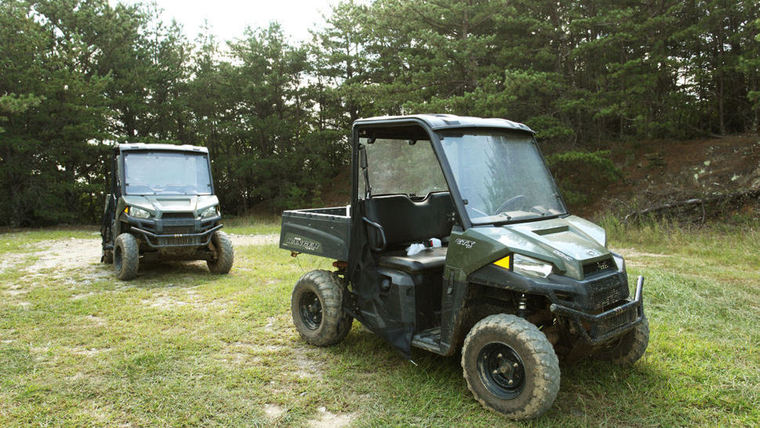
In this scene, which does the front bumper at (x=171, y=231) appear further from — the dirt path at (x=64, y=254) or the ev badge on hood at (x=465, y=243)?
the ev badge on hood at (x=465, y=243)

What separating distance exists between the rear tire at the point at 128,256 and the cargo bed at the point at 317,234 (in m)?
3.68

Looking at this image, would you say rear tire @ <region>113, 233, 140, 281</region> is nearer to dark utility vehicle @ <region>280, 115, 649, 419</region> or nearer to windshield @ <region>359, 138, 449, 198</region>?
dark utility vehicle @ <region>280, 115, 649, 419</region>

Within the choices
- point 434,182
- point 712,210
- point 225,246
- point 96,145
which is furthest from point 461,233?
point 96,145

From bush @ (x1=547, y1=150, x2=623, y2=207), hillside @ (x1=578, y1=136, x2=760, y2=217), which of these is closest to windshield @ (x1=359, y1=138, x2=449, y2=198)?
hillside @ (x1=578, y1=136, x2=760, y2=217)

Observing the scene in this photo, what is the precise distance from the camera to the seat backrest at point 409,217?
13.9ft

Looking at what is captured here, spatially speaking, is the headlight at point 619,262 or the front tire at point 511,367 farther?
the headlight at point 619,262

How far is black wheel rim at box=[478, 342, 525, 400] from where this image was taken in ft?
9.85

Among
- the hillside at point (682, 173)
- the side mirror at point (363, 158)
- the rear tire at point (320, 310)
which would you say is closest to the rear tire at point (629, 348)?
the rear tire at point (320, 310)

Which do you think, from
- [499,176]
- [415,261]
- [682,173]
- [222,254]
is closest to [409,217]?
[415,261]

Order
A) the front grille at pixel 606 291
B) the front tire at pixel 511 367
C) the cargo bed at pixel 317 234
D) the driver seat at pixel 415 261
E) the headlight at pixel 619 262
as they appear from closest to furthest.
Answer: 1. the front tire at pixel 511 367
2. the front grille at pixel 606 291
3. the headlight at pixel 619 262
4. the driver seat at pixel 415 261
5. the cargo bed at pixel 317 234

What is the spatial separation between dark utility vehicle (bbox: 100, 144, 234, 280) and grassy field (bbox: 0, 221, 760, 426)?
102cm

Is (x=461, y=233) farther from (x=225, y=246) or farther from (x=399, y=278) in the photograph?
(x=225, y=246)

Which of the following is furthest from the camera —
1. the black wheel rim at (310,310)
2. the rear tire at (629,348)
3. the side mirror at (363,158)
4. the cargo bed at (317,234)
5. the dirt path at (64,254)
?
the dirt path at (64,254)

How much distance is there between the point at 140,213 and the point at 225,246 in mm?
1356
